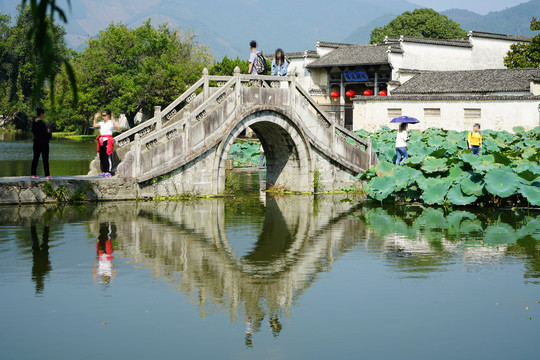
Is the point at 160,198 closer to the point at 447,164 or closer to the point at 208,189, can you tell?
the point at 208,189

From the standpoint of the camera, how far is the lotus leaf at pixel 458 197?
1797 centimetres

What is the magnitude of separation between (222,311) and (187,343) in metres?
1.18

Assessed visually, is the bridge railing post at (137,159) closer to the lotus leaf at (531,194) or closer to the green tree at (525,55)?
the lotus leaf at (531,194)

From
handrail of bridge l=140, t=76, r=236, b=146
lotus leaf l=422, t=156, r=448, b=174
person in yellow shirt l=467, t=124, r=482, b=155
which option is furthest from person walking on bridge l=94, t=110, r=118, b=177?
person in yellow shirt l=467, t=124, r=482, b=155

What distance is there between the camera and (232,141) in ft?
64.0

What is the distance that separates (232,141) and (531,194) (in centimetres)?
769

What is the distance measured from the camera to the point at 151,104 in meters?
57.9

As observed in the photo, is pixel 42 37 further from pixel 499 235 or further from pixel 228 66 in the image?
pixel 228 66

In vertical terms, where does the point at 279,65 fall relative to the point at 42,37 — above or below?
above

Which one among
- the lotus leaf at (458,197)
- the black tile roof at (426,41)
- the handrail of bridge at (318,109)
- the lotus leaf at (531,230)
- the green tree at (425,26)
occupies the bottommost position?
the lotus leaf at (531,230)

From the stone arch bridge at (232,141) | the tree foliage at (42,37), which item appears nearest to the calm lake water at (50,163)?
the stone arch bridge at (232,141)

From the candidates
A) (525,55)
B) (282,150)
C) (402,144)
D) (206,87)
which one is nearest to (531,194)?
(402,144)

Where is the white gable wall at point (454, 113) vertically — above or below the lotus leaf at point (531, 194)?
above

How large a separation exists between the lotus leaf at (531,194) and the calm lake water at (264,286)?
680mm
